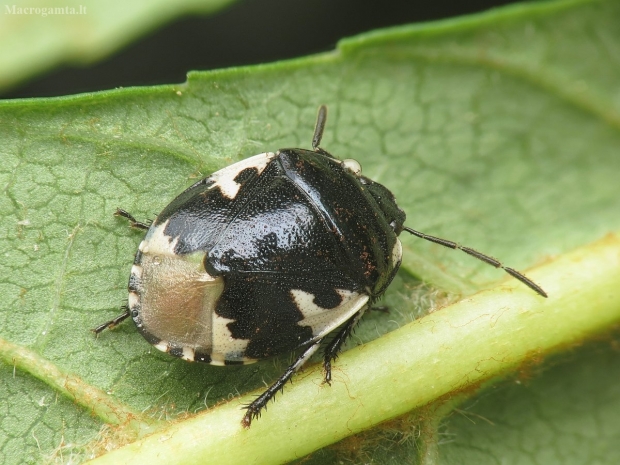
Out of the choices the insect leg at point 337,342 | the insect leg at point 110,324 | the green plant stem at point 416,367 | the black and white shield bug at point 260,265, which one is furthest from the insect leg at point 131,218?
the insect leg at point 337,342

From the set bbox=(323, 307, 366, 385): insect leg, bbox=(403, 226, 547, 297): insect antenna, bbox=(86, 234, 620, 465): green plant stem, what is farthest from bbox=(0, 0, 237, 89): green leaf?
bbox=(86, 234, 620, 465): green plant stem

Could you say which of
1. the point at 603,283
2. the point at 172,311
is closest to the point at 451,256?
the point at 603,283

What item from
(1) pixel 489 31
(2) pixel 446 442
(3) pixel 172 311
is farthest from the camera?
(1) pixel 489 31

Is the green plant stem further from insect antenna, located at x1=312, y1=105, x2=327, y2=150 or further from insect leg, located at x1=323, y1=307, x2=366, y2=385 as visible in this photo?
insect antenna, located at x1=312, y1=105, x2=327, y2=150

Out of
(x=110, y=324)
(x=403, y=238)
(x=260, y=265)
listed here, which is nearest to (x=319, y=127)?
(x=403, y=238)

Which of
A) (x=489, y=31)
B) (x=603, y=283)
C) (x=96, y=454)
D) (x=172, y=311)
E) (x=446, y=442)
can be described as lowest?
(x=446, y=442)

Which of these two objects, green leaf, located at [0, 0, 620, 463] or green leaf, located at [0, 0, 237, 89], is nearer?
green leaf, located at [0, 0, 620, 463]

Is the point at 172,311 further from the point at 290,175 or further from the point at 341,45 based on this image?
the point at 341,45
